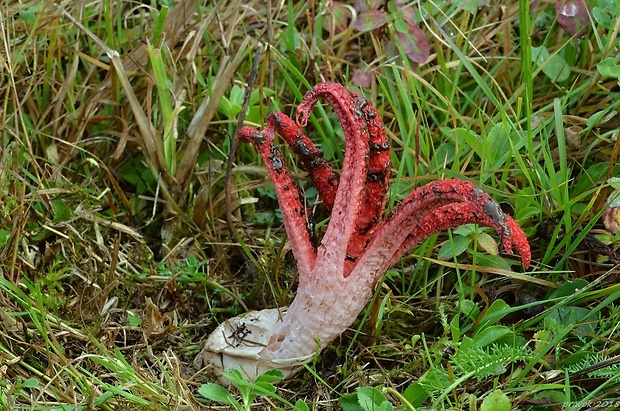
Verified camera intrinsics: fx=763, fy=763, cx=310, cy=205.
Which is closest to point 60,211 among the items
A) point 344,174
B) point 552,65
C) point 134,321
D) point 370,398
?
point 134,321

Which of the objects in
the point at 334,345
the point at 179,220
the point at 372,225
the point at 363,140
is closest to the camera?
the point at 363,140

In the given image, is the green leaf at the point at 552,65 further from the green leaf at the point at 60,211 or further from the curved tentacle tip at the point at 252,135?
the green leaf at the point at 60,211

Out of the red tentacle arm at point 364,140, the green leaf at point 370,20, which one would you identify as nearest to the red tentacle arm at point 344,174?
the red tentacle arm at point 364,140

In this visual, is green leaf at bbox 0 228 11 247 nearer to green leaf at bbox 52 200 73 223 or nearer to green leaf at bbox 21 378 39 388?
green leaf at bbox 52 200 73 223

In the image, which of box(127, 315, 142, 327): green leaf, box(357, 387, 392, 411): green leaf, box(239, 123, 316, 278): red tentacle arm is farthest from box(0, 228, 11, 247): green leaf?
box(357, 387, 392, 411): green leaf

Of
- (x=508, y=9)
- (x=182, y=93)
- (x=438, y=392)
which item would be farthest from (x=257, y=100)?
(x=438, y=392)

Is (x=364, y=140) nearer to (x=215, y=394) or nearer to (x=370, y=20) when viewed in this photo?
(x=215, y=394)

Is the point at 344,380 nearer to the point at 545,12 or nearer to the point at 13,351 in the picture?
the point at 13,351
